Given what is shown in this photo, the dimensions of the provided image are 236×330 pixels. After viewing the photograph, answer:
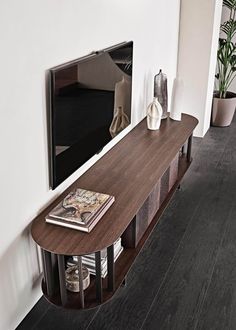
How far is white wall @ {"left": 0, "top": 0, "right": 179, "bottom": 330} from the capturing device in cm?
164

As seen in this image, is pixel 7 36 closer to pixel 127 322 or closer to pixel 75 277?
pixel 75 277

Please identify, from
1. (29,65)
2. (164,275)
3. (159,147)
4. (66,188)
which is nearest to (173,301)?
(164,275)

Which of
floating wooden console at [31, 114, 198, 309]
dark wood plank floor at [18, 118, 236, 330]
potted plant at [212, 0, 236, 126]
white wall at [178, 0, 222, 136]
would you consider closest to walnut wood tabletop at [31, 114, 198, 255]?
floating wooden console at [31, 114, 198, 309]

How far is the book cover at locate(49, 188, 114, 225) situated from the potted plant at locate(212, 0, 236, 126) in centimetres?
254

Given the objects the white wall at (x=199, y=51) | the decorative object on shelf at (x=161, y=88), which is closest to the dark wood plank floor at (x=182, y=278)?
the decorative object on shelf at (x=161, y=88)

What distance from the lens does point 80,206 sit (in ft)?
6.48

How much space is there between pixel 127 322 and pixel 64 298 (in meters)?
0.36

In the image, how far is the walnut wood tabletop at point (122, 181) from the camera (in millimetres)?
1809

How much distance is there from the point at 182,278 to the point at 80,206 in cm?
78

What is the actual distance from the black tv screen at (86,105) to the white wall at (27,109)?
5 centimetres

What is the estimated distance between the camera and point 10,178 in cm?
175

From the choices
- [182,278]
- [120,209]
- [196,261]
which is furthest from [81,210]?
[196,261]

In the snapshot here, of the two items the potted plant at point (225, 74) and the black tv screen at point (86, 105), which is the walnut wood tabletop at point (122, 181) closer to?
the black tv screen at point (86, 105)

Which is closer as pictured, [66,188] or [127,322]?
[127,322]
